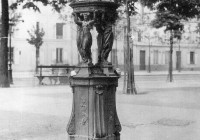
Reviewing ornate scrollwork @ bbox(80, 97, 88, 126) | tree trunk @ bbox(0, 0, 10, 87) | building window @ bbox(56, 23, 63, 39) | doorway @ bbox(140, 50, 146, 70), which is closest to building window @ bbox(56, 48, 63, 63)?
building window @ bbox(56, 23, 63, 39)

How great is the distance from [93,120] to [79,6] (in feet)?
5.09

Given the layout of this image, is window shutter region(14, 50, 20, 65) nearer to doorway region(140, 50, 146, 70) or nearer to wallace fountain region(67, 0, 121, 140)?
doorway region(140, 50, 146, 70)

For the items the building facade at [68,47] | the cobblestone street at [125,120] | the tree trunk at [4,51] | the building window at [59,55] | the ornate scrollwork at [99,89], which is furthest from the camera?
the building window at [59,55]

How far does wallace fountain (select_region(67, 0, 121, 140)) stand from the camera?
16.6ft

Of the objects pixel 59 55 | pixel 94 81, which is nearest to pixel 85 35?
pixel 94 81

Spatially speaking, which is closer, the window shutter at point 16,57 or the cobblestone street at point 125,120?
the cobblestone street at point 125,120

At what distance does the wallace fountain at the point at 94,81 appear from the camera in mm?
5059

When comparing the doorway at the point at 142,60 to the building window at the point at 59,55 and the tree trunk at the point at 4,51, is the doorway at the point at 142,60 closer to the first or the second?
the building window at the point at 59,55

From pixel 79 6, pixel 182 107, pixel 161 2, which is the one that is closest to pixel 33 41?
pixel 161 2

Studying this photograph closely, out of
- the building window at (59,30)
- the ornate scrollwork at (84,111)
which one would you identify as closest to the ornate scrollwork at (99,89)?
the ornate scrollwork at (84,111)

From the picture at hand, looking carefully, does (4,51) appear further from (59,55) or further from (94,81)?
(59,55)

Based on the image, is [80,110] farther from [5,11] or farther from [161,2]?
[5,11]

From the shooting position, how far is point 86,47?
513 cm

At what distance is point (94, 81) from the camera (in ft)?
16.6
